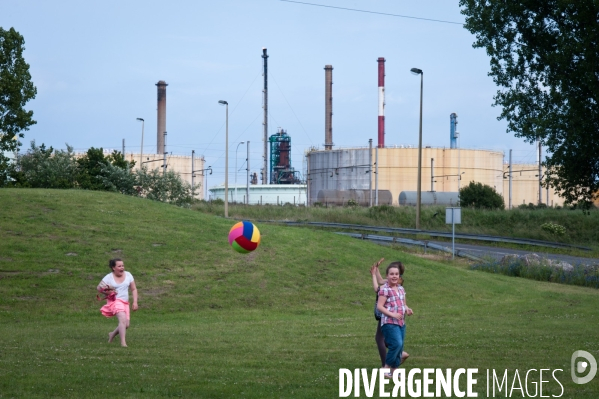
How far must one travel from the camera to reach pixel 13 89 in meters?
34.9

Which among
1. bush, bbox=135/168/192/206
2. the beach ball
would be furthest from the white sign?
bush, bbox=135/168/192/206

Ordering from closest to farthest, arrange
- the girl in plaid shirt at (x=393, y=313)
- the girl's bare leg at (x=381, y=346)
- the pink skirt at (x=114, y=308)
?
the girl in plaid shirt at (x=393, y=313), the girl's bare leg at (x=381, y=346), the pink skirt at (x=114, y=308)

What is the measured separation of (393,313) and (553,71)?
14243mm

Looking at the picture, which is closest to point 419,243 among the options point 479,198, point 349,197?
point 479,198

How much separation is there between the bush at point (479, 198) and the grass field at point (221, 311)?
40264mm

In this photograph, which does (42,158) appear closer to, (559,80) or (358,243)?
(358,243)

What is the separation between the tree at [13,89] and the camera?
35.1 meters

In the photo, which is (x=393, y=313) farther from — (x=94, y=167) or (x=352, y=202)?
(x=352, y=202)

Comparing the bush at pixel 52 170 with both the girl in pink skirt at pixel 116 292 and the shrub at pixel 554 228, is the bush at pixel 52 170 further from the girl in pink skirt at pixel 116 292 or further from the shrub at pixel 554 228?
the girl in pink skirt at pixel 116 292

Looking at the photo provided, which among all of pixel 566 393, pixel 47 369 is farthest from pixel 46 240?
pixel 566 393

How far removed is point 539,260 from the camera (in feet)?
114

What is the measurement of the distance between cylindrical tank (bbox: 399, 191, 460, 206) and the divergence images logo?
69743 mm

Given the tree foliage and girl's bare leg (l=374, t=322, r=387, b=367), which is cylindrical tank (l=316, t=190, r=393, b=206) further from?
girl's bare leg (l=374, t=322, r=387, b=367)

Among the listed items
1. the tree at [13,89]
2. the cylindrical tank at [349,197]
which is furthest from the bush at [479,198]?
the tree at [13,89]
